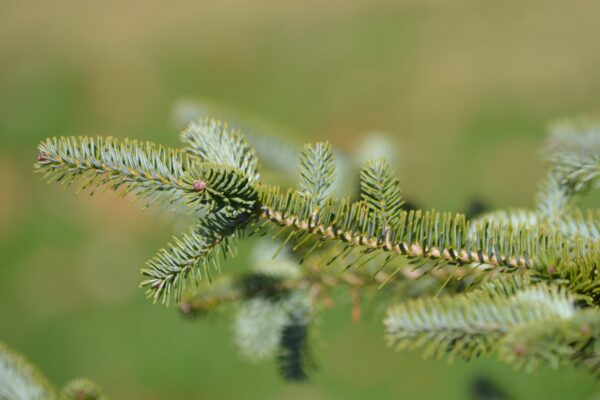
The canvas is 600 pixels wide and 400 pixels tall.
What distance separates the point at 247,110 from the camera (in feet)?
17.1

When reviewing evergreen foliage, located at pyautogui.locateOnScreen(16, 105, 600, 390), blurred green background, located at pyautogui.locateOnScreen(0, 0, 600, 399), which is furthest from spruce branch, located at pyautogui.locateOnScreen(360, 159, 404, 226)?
blurred green background, located at pyautogui.locateOnScreen(0, 0, 600, 399)

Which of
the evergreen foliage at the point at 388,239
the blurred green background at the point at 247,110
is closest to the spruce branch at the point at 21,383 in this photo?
the evergreen foliage at the point at 388,239

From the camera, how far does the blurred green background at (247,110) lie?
363 cm

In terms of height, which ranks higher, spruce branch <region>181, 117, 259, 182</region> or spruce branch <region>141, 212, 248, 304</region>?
spruce branch <region>181, 117, 259, 182</region>

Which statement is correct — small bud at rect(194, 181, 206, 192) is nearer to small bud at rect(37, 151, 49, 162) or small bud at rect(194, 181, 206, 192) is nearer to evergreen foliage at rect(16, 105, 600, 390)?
evergreen foliage at rect(16, 105, 600, 390)

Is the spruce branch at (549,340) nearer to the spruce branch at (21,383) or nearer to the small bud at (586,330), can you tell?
the small bud at (586,330)

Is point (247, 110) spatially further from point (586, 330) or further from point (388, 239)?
point (586, 330)

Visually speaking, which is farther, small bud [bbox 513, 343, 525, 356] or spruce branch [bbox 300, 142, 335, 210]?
spruce branch [bbox 300, 142, 335, 210]

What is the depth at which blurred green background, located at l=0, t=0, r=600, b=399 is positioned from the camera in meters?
3.63

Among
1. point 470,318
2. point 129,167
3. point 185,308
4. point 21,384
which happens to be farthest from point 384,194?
point 21,384

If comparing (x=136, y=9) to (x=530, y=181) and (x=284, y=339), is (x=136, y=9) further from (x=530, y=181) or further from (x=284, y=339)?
(x=284, y=339)

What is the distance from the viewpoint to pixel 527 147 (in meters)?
4.66

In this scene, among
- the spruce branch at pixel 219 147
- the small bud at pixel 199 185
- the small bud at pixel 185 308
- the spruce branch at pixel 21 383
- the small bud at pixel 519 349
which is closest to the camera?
the small bud at pixel 519 349

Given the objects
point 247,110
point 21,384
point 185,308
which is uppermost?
point 247,110
